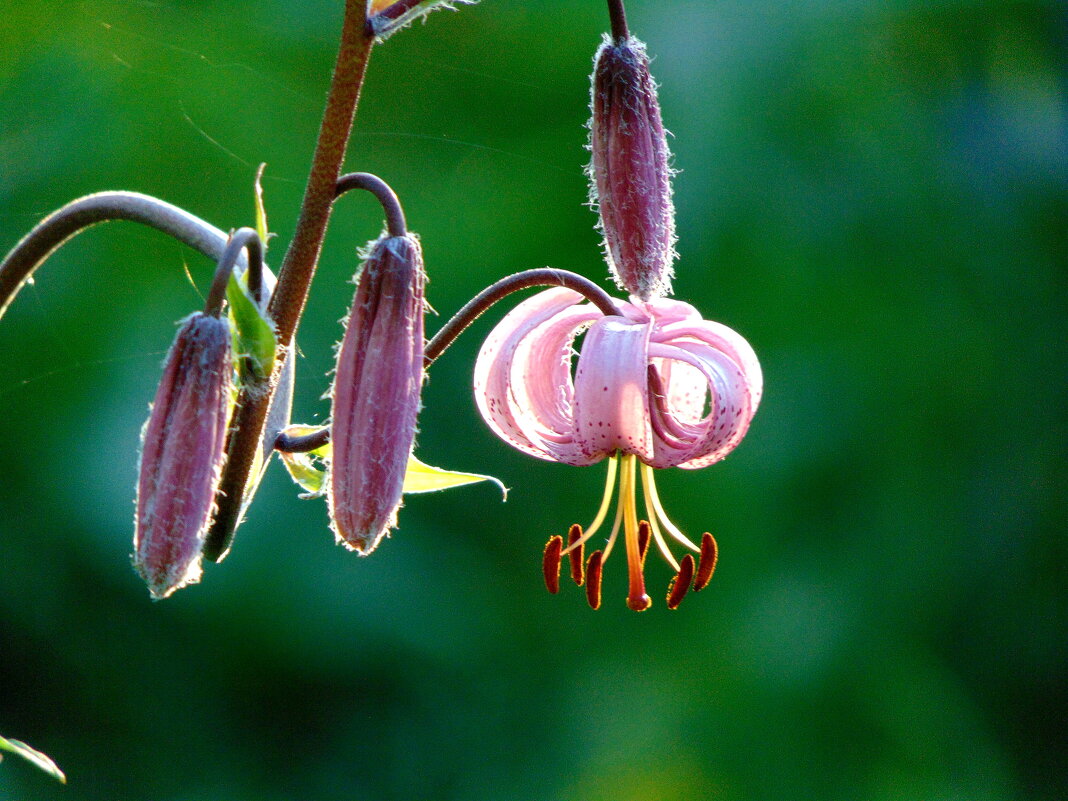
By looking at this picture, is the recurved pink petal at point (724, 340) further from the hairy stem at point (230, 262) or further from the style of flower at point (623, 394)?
the hairy stem at point (230, 262)

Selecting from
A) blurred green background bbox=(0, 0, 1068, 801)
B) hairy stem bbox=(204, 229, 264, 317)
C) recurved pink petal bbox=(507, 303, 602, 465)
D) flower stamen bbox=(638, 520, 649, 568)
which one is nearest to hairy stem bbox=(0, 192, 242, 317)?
hairy stem bbox=(204, 229, 264, 317)

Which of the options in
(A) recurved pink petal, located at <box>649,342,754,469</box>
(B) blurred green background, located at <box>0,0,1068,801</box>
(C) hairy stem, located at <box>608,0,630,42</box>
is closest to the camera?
(C) hairy stem, located at <box>608,0,630,42</box>

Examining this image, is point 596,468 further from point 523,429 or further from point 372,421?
point 372,421

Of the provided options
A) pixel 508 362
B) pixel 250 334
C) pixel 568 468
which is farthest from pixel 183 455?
pixel 568 468

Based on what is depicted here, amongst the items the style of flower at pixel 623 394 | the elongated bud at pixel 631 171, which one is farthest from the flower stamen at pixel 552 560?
the elongated bud at pixel 631 171

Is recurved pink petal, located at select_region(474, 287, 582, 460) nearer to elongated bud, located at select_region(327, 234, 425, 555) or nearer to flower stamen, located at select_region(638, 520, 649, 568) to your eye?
flower stamen, located at select_region(638, 520, 649, 568)

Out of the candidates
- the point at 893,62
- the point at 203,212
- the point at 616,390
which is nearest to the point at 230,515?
the point at 616,390
